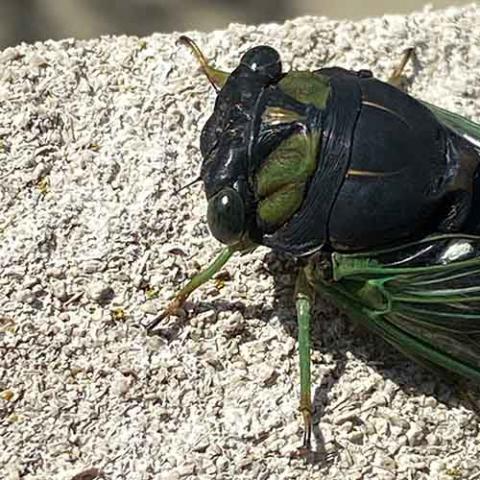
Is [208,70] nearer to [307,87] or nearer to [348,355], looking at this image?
[307,87]

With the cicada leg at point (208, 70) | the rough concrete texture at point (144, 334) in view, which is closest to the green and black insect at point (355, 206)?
the rough concrete texture at point (144, 334)

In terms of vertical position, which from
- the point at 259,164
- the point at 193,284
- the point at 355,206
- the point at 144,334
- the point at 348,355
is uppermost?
the point at 259,164

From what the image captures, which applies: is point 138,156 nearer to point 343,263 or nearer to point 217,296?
point 217,296

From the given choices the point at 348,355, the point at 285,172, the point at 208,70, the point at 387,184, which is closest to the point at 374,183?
the point at 387,184

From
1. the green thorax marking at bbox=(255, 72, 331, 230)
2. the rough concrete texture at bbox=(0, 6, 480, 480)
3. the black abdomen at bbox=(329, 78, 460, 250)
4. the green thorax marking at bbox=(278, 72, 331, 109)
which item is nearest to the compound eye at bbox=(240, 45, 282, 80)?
the green thorax marking at bbox=(278, 72, 331, 109)

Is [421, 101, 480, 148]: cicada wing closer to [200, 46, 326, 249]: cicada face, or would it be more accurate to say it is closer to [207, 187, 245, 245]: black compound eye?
[200, 46, 326, 249]: cicada face

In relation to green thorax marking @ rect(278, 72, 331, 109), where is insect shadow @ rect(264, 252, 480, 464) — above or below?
below
